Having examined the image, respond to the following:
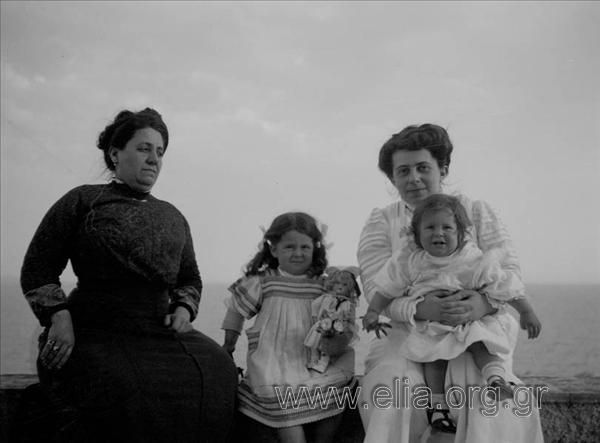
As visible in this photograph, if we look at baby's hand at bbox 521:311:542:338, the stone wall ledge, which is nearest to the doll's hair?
the stone wall ledge

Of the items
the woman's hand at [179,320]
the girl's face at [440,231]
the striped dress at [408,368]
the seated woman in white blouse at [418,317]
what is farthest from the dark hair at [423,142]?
the woman's hand at [179,320]

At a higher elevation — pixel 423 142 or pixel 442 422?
pixel 423 142

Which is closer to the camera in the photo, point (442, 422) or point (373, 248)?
point (442, 422)

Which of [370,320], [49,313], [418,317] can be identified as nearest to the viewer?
[49,313]

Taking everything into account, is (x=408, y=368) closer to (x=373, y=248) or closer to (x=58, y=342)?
(x=373, y=248)

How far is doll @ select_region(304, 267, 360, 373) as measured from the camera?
277 centimetres

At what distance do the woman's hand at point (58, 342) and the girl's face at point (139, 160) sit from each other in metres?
0.78

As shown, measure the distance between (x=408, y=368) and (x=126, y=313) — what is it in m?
1.40

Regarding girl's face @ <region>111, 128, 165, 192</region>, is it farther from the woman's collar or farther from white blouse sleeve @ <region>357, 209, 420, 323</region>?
white blouse sleeve @ <region>357, 209, 420, 323</region>

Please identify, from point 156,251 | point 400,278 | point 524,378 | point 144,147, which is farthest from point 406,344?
point 144,147

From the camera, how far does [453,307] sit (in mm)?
2434

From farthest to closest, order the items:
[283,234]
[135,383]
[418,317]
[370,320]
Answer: [283,234]
[370,320]
[418,317]
[135,383]

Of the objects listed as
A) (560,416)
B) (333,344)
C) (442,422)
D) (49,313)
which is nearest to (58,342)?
(49,313)

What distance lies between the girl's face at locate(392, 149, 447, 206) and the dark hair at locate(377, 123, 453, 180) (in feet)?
0.12
